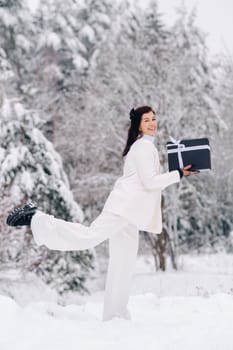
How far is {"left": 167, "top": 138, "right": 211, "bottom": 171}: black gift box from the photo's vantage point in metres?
4.49

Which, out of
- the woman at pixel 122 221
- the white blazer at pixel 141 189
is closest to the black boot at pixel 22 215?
the woman at pixel 122 221

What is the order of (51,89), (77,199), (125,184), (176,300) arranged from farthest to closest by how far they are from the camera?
(51,89), (77,199), (176,300), (125,184)

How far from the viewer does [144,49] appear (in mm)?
18734

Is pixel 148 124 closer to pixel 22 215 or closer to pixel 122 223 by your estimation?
pixel 122 223

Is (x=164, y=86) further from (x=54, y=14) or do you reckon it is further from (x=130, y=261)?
(x=130, y=261)

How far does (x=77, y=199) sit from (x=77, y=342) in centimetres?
1584

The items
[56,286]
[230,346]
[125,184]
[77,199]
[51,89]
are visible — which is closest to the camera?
[230,346]

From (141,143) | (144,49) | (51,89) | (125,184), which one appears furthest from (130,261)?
(51,89)

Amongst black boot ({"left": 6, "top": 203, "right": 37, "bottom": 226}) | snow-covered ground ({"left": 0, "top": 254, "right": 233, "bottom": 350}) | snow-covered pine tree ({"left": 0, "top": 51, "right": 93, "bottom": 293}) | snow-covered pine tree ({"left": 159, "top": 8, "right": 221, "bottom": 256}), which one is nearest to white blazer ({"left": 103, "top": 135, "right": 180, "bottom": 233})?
black boot ({"left": 6, "top": 203, "right": 37, "bottom": 226})

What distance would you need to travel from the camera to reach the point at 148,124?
4.81 m

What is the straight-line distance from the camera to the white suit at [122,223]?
14.6 ft

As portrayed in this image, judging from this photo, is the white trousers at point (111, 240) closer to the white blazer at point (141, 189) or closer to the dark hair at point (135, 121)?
the white blazer at point (141, 189)

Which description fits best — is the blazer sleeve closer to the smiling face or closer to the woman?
the woman

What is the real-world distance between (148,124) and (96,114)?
1409 centimetres
